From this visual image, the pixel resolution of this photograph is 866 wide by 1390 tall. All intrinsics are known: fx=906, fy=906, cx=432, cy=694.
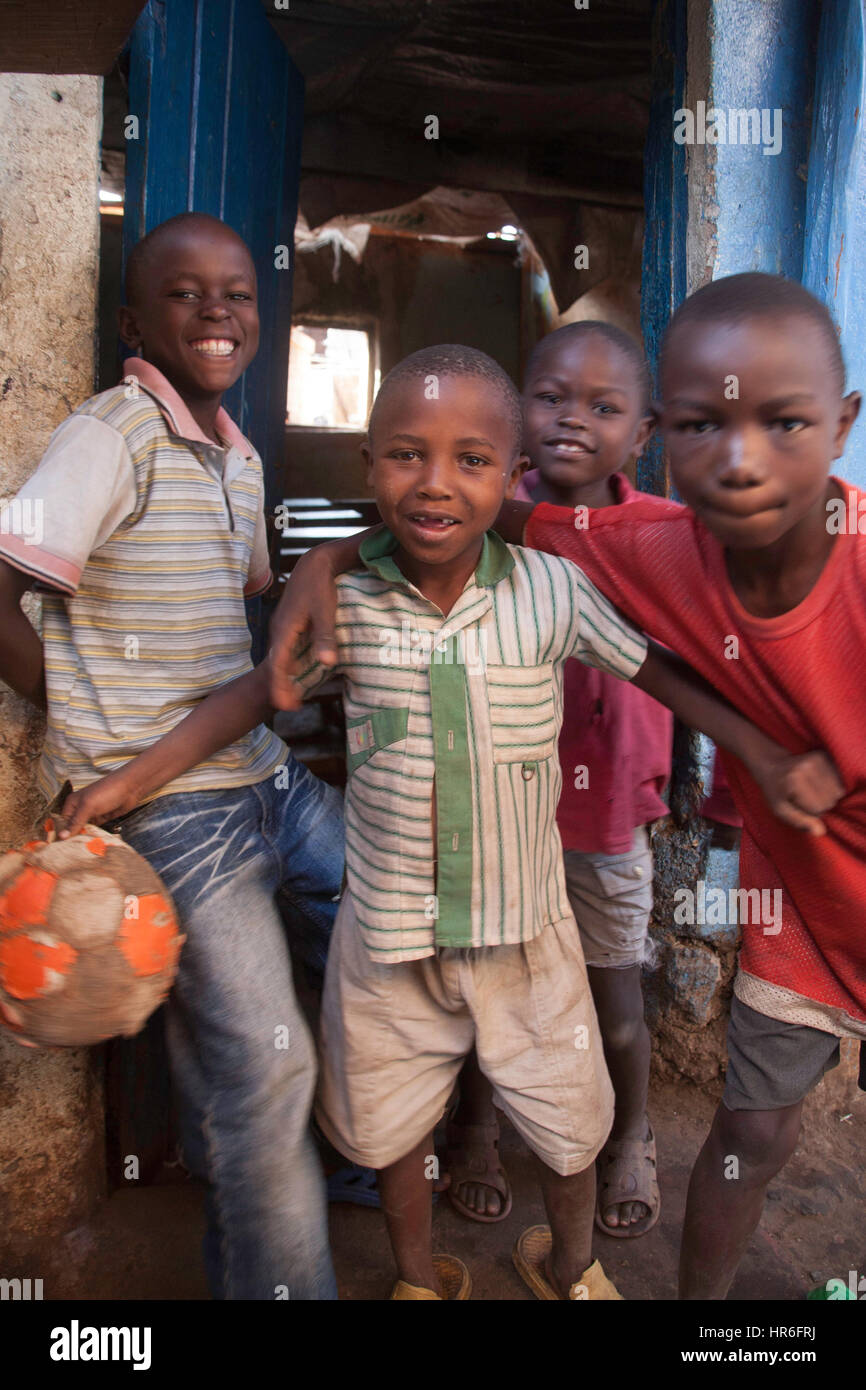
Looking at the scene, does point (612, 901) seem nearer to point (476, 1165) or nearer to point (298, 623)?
point (476, 1165)

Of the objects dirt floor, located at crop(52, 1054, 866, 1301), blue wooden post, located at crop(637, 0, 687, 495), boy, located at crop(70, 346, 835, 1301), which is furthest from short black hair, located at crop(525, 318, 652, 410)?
dirt floor, located at crop(52, 1054, 866, 1301)

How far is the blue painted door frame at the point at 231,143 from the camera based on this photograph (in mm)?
1901

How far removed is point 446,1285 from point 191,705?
1.26m

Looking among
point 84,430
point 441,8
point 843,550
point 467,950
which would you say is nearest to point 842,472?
point 843,550

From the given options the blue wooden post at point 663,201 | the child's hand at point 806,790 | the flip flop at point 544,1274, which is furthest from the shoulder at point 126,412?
the flip flop at point 544,1274

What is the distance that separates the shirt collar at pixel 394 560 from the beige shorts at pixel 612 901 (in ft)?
2.57

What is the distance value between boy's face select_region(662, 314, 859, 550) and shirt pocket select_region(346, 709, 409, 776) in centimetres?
57

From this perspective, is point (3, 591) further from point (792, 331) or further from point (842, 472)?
point (842, 472)

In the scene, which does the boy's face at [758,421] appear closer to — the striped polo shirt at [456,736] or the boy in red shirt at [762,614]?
the boy in red shirt at [762,614]

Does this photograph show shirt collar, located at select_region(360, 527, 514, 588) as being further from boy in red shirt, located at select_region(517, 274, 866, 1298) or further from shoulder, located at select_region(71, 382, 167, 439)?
shoulder, located at select_region(71, 382, 167, 439)

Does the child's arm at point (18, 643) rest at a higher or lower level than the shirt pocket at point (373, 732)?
higher

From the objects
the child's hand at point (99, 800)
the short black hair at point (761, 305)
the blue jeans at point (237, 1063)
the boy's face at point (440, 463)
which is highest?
the short black hair at point (761, 305)

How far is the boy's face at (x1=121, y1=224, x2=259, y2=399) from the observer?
1.69 meters

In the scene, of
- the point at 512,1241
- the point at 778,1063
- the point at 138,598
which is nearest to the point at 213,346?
the point at 138,598
